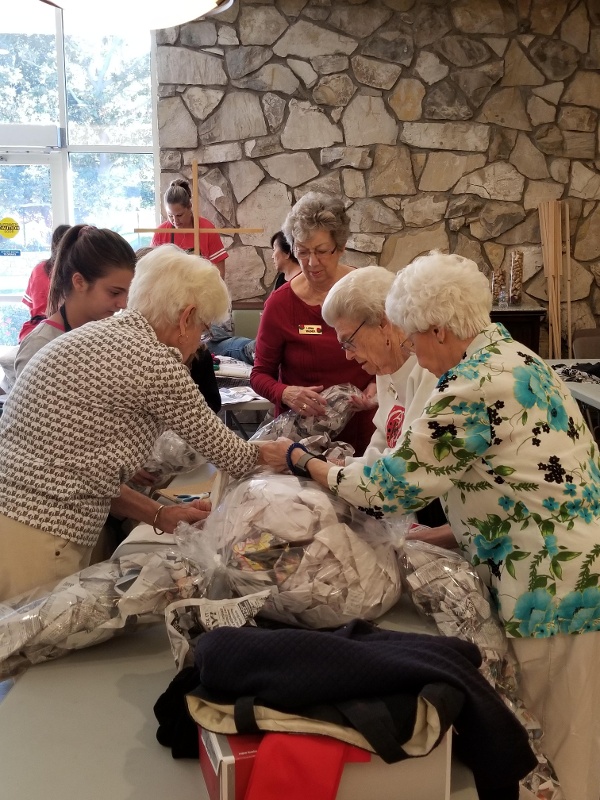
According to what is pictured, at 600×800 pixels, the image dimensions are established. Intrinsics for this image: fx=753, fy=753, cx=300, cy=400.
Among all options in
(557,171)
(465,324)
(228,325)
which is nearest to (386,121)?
(557,171)

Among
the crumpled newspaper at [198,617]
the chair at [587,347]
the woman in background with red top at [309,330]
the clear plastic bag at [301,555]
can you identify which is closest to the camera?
the crumpled newspaper at [198,617]

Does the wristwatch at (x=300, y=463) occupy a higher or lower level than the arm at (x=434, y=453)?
lower

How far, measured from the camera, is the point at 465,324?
150cm

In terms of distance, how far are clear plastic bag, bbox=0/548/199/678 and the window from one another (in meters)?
5.42

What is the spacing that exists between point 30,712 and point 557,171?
6.12 meters

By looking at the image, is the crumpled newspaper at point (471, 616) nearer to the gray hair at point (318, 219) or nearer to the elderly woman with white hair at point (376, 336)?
the elderly woman with white hair at point (376, 336)

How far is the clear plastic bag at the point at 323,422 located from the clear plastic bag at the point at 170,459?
7.9 inches

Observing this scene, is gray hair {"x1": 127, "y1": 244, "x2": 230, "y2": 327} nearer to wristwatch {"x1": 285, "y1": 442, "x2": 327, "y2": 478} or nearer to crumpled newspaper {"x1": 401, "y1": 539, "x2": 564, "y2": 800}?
wristwatch {"x1": 285, "y1": 442, "x2": 327, "y2": 478}

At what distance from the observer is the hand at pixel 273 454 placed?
5.97ft

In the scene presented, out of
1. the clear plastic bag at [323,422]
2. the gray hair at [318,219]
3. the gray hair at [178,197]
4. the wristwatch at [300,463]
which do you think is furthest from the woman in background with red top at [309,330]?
the gray hair at [178,197]

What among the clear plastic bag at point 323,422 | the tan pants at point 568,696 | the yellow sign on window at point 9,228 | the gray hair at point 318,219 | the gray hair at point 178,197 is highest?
the gray hair at point 178,197

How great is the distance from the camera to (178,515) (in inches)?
73.9

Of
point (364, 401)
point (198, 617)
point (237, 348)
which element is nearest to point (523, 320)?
point (237, 348)

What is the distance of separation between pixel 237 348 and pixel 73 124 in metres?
3.24
